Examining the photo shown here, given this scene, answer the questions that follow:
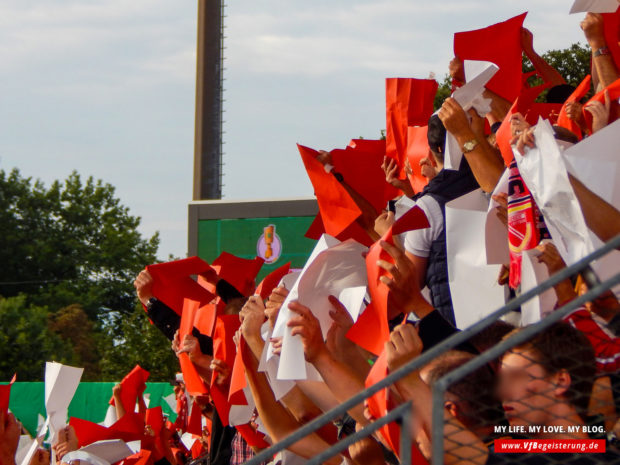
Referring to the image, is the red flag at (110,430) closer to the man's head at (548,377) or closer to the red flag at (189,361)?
the red flag at (189,361)

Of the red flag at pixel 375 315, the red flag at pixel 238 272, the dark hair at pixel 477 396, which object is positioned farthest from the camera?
the red flag at pixel 238 272

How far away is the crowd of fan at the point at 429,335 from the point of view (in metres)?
2.25

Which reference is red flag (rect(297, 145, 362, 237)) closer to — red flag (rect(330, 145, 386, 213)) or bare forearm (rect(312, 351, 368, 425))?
red flag (rect(330, 145, 386, 213))

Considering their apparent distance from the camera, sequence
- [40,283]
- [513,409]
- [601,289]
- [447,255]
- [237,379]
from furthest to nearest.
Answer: [40,283] < [237,379] < [447,255] < [513,409] < [601,289]

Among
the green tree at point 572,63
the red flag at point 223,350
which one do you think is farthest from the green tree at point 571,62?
the red flag at point 223,350

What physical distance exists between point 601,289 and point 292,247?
1375 cm

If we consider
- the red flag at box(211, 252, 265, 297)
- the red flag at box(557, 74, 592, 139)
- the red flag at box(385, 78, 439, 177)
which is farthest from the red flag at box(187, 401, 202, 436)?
the red flag at box(557, 74, 592, 139)

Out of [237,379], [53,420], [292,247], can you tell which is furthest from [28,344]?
[237,379]

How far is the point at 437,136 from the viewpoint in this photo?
3.92 meters

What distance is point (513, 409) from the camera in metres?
2.27

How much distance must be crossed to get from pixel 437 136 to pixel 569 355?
6.03ft

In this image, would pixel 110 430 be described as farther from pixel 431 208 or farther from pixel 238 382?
pixel 431 208

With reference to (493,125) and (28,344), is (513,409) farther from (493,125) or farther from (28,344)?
(28,344)

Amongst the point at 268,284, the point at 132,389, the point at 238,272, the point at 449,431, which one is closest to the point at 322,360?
the point at 449,431
